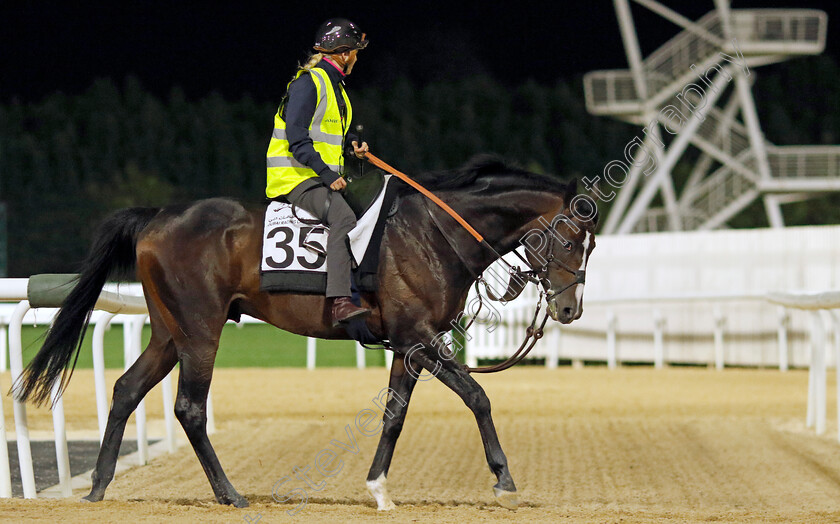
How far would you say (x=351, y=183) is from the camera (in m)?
5.26

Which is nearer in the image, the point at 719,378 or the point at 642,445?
the point at 642,445

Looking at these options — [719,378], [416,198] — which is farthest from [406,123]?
[416,198]

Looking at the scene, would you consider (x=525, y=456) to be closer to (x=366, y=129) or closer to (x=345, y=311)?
(x=345, y=311)

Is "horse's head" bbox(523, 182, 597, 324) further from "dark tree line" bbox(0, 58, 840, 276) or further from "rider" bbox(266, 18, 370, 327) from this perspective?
"dark tree line" bbox(0, 58, 840, 276)

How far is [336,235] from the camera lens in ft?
16.6

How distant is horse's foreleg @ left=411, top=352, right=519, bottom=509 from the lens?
16.1 ft

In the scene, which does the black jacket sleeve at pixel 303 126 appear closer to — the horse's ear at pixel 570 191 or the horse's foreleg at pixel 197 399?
the horse's foreleg at pixel 197 399

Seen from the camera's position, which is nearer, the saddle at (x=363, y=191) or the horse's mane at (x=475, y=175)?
the saddle at (x=363, y=191)

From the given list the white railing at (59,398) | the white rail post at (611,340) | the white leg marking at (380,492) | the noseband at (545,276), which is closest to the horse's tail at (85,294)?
the white railing at (59,398)

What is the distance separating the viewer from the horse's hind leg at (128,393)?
5.16 meters

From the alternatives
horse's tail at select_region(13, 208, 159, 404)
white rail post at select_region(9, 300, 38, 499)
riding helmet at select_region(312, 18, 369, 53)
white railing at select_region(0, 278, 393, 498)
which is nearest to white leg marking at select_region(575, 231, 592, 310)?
riding helmet at select_region(312, 18, 369, 53)

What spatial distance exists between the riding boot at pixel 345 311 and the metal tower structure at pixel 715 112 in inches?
579

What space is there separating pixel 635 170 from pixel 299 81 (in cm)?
1699

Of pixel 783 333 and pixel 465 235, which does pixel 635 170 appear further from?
pixel 465 235
